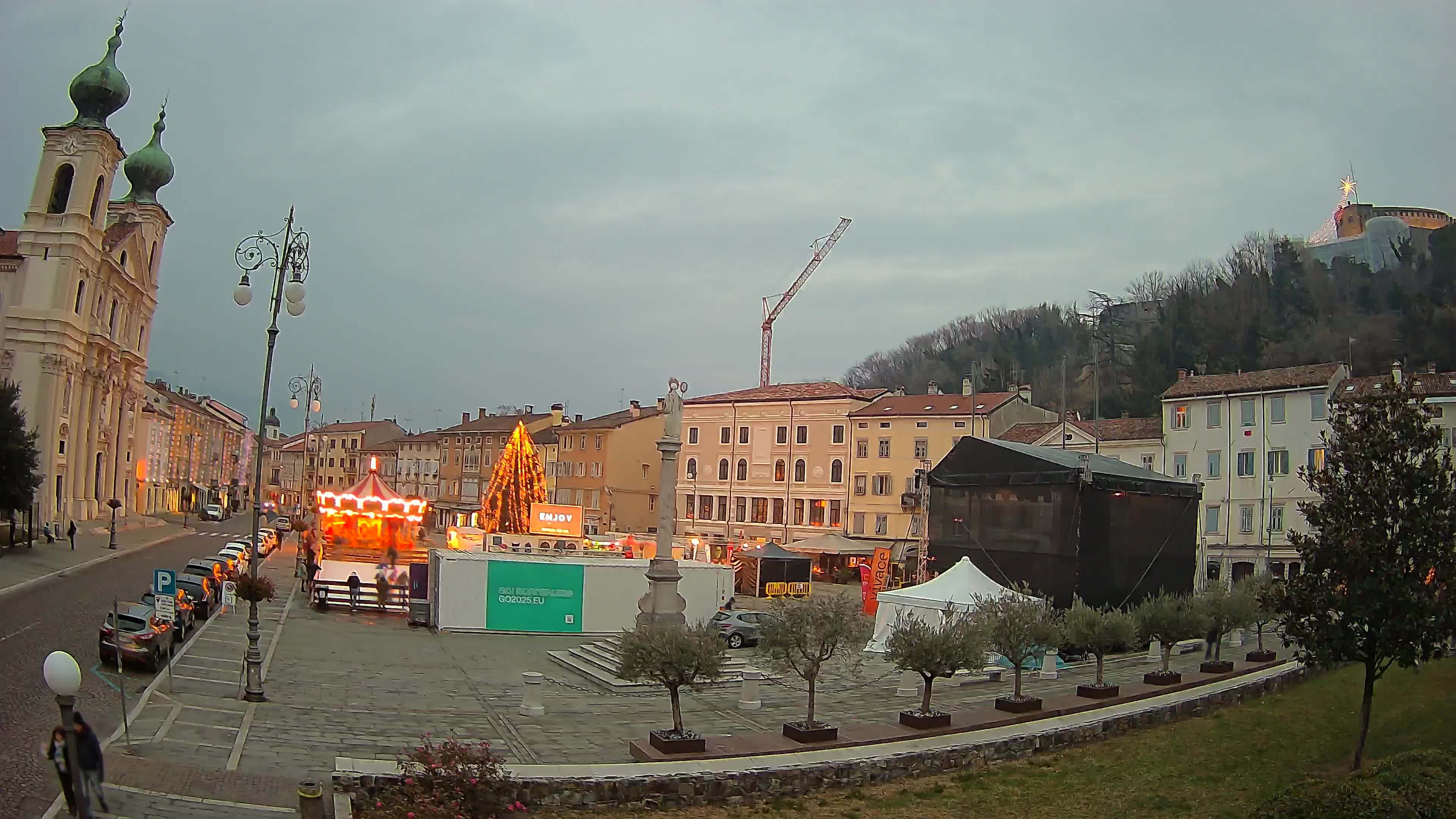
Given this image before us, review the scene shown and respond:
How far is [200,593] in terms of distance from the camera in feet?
92.3

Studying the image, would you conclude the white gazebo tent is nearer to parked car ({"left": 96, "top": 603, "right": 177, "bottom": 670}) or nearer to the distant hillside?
parked car ({"left": 96, "top": 603, "right": 177, "bottom": 670})

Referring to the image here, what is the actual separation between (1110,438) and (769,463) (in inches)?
810

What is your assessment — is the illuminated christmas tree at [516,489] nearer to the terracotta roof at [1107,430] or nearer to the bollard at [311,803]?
the terracotta roof at [1107,430]

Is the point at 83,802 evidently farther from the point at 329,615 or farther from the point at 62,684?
the point at 329,615

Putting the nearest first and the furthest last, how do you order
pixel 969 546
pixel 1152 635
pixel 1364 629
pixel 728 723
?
1. pixel 1364 629
2. pixel 728 723
3. pixel 1152 635
4. pixel 969 546

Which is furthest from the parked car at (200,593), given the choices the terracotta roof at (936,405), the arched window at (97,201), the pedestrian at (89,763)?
the terracotta roof at (936,405)

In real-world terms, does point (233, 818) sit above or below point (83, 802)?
below

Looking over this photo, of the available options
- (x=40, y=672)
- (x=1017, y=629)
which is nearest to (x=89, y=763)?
(x=40, y=672)

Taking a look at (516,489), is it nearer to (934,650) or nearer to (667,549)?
(667,549)

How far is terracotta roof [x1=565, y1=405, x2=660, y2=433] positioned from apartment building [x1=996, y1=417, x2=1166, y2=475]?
28557mm

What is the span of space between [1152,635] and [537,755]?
1495 cm

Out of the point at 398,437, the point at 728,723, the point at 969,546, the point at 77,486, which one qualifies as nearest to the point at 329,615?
the point at 728,723

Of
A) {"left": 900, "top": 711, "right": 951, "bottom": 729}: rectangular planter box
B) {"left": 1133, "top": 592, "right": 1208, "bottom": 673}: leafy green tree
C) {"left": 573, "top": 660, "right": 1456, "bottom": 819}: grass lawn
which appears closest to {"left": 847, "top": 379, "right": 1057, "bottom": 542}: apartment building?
{"left": 1133, "top": 592, "right": 1208, "bottom": 673}: leafy green tree

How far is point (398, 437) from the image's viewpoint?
120688 millimetres
